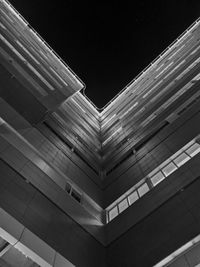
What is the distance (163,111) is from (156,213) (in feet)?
38.5

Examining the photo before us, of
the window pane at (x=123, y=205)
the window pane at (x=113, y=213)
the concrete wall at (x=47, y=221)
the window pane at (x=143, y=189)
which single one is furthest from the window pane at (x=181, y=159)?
the concrete wall at (x=47, y=221)

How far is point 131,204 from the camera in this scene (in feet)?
54.7

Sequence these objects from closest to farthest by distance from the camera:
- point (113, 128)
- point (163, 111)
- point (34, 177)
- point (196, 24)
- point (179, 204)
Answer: point (179, 204) < point (34, 177) < point (163, 111) < point (113, 128) < point (196, 24)

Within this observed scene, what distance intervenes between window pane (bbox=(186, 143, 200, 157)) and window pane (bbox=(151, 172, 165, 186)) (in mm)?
2279

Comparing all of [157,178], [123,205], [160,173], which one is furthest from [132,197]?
[160,173]

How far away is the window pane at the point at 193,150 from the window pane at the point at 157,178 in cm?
228

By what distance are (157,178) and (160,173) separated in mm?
462

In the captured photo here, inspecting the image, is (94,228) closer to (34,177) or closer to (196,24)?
(34,177)

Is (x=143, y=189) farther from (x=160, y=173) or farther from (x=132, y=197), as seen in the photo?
(x=160, y=173)

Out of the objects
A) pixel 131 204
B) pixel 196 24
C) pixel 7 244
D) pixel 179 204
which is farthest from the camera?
pixel 196 24

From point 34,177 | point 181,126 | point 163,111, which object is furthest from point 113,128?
point 34,177

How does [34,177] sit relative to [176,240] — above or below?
above

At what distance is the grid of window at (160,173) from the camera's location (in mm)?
16516

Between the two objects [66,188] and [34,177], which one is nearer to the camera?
[34,177]
